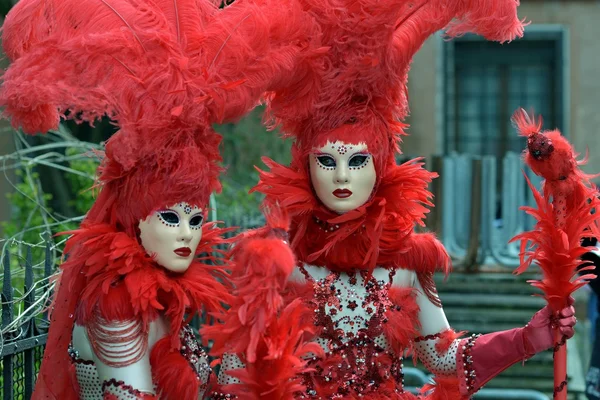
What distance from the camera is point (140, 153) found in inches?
114

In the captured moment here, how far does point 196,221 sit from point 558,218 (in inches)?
48.4

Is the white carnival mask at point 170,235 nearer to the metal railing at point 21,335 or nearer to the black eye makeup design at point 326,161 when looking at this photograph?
the black eye makeup design at point 326,161

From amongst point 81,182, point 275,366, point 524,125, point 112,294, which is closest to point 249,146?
A: point 81,182

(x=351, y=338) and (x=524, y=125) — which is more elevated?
(x=524, y=125)

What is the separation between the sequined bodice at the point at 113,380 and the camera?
2883 mm

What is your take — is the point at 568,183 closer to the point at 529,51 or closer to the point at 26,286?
the point at 26,286

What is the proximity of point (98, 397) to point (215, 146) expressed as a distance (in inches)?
34.2

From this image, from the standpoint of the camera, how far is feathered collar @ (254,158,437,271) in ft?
10.9

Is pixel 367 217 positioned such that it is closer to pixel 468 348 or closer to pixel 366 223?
pixel 366 223

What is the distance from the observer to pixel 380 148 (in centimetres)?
334

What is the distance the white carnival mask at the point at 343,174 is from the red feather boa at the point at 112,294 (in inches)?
20.3

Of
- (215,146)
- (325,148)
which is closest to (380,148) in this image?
(325,148)

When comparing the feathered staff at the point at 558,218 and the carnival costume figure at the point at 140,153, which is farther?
the feathered staff at the point at 558,218

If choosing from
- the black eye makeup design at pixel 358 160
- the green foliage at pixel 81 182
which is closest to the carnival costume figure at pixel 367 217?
the black eye makeup design at pixel 358 160
